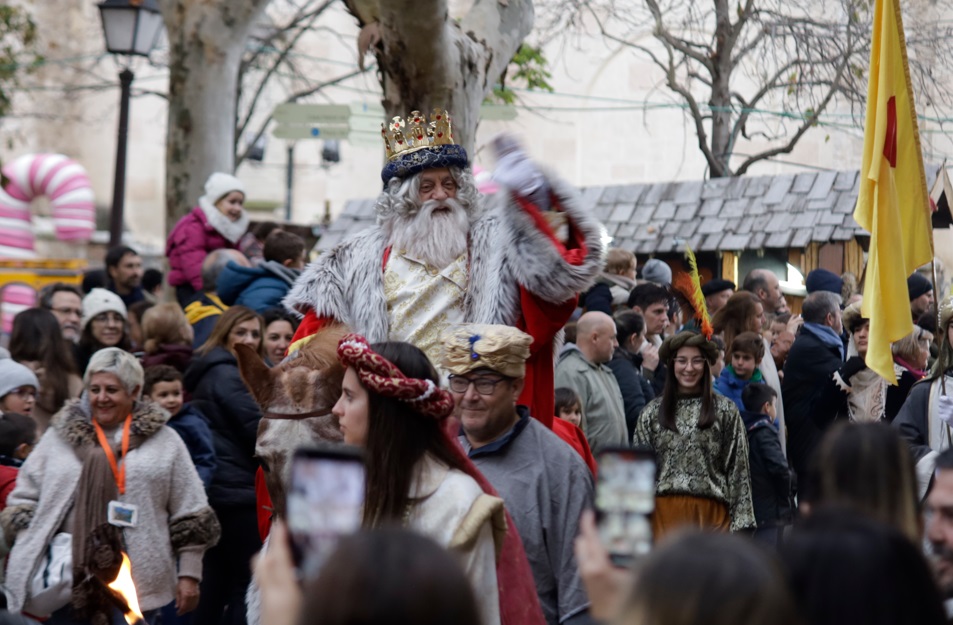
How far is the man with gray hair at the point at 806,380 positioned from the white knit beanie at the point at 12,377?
4415mm

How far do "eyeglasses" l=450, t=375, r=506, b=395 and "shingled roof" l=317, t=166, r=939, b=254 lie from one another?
32.8 feet

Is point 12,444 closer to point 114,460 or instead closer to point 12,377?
point 114,460

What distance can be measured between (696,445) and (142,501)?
2.74 meters

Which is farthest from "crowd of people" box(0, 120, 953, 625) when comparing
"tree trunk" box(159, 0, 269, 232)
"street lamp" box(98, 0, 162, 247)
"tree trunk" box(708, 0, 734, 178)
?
"tree trunk" box(708, 0, 734, 178)

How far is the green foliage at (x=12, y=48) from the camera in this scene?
22016mm

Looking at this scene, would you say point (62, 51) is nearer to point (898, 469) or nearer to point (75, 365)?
point (75, 365)

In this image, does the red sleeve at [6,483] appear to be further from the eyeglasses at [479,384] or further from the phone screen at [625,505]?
the phone screen at [625,505]

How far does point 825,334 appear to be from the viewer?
10023mm

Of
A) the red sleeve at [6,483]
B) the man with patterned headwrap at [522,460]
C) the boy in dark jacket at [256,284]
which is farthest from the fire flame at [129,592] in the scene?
the boy in dark jacket at [256,284]

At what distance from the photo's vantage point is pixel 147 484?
22.6 ft

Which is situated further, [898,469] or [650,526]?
[898,469]

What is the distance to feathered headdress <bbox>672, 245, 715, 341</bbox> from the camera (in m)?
8.45

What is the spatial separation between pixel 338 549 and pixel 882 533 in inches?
32.6

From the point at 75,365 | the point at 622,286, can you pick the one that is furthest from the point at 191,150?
the point at 75,365
